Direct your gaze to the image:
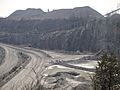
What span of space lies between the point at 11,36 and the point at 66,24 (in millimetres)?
26488

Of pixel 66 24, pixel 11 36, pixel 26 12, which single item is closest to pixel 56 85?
pixel 66 24

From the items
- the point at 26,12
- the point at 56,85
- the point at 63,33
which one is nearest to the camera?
the point at 56,85

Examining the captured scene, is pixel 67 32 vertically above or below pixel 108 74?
above

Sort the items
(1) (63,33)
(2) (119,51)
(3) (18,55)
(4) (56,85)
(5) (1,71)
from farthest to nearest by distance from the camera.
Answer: (1) (63,33) < (3) (18,55) < (2) (119,51) < (5) (1,71) < (4) (56,85)

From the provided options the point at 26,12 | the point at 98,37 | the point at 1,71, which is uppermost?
the point at 26,12

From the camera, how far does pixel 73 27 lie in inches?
4483

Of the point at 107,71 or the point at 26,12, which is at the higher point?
the point at 26,12

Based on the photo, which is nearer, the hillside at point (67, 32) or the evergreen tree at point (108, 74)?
the evergreen tree at point (108, 74)

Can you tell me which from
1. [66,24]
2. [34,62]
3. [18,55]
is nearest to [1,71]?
[34,62]

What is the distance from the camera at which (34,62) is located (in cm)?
7481

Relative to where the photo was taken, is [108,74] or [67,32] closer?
[108,74]

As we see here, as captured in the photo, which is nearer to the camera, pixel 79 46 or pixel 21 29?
pixel 79 46

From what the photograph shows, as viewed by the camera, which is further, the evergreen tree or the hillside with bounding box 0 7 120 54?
the hillside with bounding box 0 7 120 54

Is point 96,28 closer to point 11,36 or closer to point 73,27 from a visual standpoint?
point 73,27
